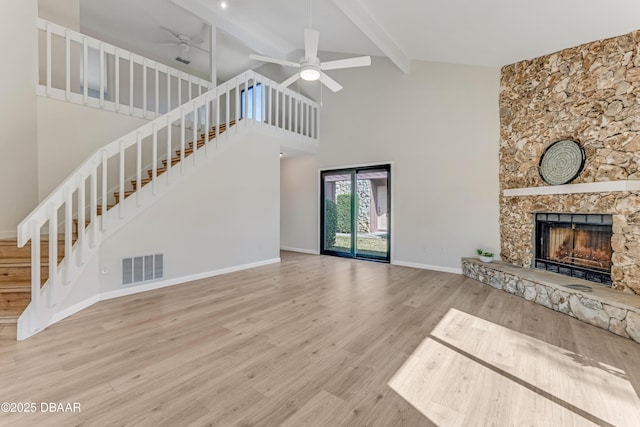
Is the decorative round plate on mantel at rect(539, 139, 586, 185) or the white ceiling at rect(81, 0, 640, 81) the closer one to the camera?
the white ceiling at rect(81, 0, 640, 81)

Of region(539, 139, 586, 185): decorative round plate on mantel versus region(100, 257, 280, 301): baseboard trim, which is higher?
region(539, 139, 586, 185): decorative round plate on mantel

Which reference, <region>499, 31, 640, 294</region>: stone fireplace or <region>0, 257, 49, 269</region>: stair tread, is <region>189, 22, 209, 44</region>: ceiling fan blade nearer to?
<region>0, 257, 49, 269</region>: stair tread

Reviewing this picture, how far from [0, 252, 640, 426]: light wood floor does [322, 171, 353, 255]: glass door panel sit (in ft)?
8.80

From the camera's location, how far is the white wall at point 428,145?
4863 mm

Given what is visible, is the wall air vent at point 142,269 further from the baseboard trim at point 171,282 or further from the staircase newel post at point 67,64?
the staircase newel post at point 67,64

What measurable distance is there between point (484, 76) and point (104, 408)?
6.26 metres

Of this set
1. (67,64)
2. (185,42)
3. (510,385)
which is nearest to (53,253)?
(67,64)

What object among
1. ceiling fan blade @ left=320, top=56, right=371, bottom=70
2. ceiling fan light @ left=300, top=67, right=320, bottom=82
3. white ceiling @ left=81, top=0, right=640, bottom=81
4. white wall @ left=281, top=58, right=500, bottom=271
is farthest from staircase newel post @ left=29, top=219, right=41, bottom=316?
Result: white wall @ left=281, top=58, right=500, bottom=271

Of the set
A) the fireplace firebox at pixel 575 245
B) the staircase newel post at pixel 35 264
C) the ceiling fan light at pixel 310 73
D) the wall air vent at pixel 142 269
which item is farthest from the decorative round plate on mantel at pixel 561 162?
the staircase newel post at pixel 35 264

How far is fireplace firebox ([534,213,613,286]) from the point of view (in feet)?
11.5

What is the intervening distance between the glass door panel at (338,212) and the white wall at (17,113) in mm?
5200

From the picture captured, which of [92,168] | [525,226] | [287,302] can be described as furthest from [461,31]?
[92,168]

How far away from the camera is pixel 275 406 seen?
5.55 feet

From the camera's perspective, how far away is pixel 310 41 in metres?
3.27
